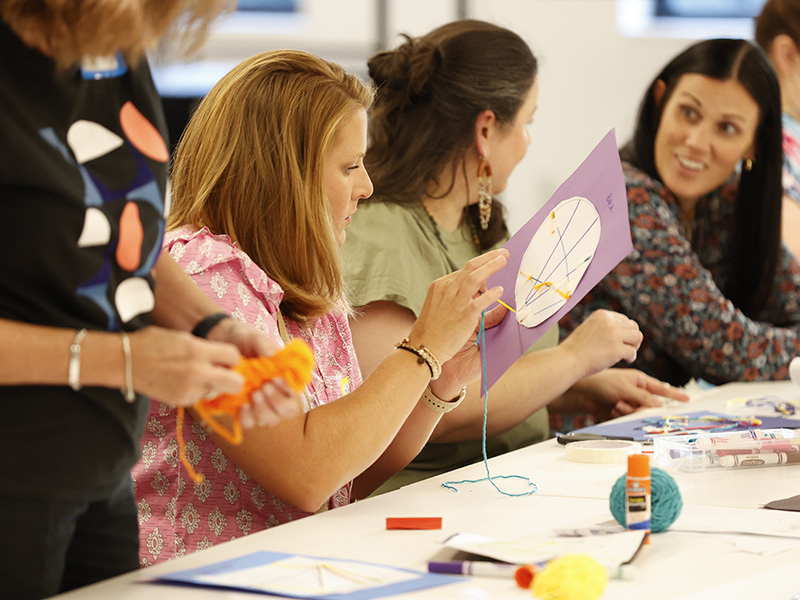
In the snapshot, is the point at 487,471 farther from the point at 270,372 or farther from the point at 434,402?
the point at 270,372

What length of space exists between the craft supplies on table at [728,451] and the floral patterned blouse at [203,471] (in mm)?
545

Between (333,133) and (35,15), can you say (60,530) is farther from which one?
(333,133)

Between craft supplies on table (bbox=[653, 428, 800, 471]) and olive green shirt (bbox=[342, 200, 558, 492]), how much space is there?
51cm

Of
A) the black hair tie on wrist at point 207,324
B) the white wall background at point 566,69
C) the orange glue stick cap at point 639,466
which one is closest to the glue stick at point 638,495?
the orange glue stick cap at point 639,466

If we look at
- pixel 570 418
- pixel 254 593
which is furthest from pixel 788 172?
pixel 254 593

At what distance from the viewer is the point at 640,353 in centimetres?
232

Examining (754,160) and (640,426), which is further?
(754,160)

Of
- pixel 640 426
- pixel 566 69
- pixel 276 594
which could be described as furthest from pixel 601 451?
pixel 566 69

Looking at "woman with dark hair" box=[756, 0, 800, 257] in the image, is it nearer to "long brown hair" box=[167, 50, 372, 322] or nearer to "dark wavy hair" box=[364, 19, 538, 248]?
"dark wavy hair" box=[364, 19, 538, 248]

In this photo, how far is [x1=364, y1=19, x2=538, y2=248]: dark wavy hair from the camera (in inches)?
75.5

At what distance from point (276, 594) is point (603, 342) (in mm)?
1096

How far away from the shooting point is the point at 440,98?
1.93m

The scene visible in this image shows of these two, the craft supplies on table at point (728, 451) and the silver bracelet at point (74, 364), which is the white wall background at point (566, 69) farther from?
the silver bracelet at point (74, 364)

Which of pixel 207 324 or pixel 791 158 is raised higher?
pixel 207 324
